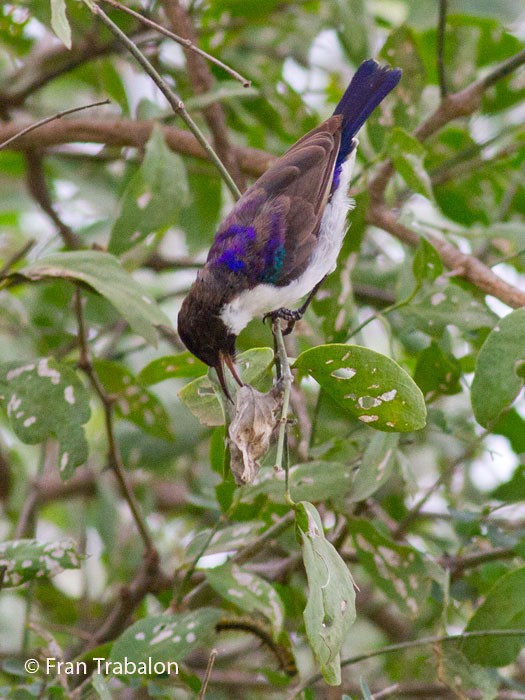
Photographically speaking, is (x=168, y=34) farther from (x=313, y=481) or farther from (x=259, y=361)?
(x=313, y=481)

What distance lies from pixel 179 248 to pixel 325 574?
3.93 m

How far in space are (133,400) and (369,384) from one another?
1.08 m

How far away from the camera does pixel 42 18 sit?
9.98 ft

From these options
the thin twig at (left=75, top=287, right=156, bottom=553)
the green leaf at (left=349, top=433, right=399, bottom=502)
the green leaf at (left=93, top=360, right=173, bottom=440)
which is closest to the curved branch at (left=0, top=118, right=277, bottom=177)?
the green leaf at (left=93, top=360, right=173, bottom=440)

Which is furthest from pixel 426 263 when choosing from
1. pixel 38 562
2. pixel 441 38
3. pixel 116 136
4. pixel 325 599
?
pixel 116 136

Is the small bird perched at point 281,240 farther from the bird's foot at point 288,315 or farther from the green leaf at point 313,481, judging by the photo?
the green leaf at point 313,481

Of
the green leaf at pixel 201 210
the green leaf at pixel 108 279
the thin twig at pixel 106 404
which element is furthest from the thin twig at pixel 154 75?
the green leaf at pixel 201 210

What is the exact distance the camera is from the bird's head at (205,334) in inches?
86.6

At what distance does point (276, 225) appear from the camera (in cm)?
256

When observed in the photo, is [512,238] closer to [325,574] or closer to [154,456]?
[325,574]

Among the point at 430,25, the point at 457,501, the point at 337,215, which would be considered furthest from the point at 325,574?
the point at 430,25

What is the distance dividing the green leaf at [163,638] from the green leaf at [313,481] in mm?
316

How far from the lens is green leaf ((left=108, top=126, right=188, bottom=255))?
2.44 meters

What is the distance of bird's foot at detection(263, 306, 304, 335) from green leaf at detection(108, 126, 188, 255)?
397mm
